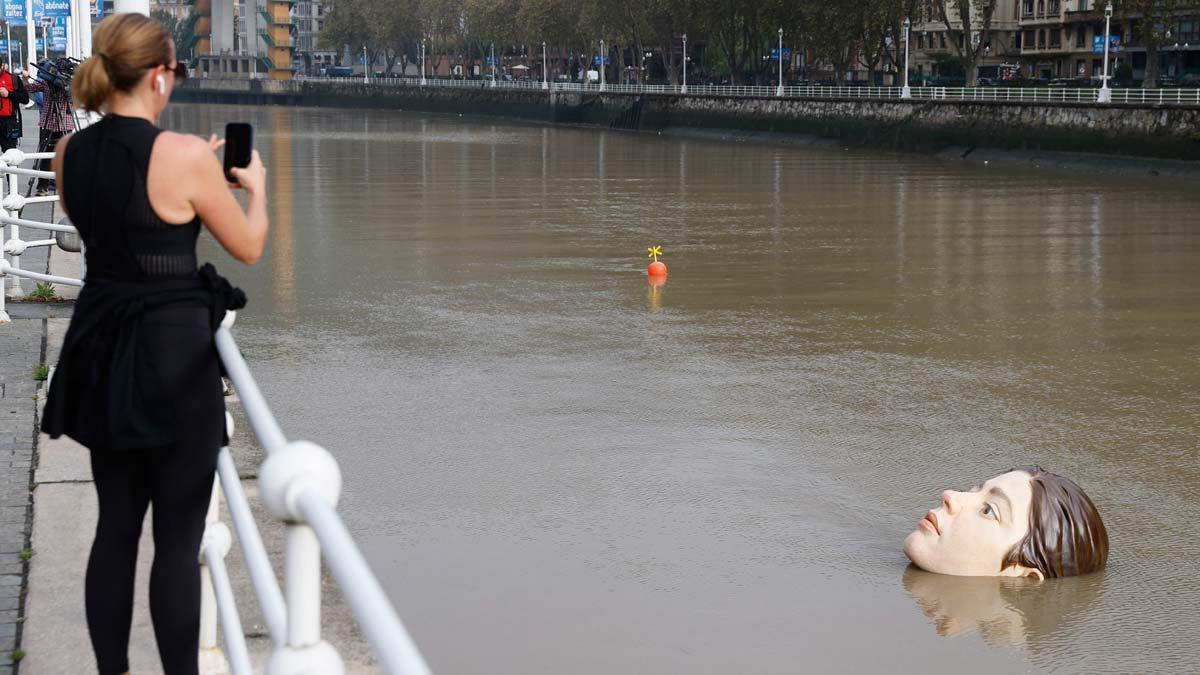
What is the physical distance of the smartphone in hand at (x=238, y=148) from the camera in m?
3.87

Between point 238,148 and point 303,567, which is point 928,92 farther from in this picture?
point 303,567

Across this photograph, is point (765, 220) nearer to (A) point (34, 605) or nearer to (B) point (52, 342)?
(B) point (52, 342)

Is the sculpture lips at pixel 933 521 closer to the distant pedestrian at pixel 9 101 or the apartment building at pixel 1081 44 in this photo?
the distant pedestrian at pixel 9 101

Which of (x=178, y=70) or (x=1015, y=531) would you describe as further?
(x=1015, y=531)

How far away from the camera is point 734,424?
935cm

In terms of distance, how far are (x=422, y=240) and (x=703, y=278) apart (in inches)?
188

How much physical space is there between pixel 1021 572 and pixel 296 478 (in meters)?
4.79

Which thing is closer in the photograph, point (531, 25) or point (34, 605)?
point (34, 605)

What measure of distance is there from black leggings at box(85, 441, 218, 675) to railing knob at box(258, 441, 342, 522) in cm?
140

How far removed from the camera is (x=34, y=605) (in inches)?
188

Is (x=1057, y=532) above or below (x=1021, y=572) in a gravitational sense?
above

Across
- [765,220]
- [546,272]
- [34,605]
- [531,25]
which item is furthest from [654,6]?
[34,605]

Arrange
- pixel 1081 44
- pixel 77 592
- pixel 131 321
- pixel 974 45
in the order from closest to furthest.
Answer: pixel 131 321 < pixel 77 592 < pixel 1081 44 < pixel 974 45

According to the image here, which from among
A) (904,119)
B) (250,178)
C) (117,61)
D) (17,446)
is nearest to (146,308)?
(250,178)
